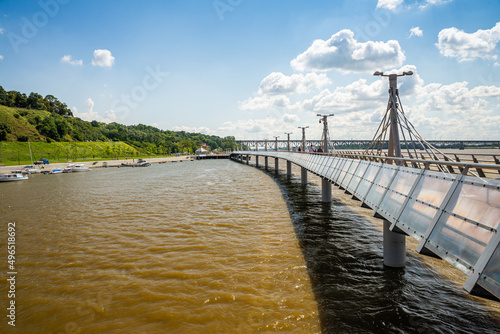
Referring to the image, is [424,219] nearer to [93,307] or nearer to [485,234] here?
[485,234]

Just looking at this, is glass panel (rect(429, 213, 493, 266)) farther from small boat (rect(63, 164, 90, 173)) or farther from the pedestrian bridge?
small boat (rect(63, 164, 90, 173))

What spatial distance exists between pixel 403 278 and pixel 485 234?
6389 millimetres

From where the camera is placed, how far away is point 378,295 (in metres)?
8.55

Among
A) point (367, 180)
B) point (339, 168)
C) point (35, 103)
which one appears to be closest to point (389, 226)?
point (367, 180)

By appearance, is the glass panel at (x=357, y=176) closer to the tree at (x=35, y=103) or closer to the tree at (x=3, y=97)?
the tree at (x=35, y=103)

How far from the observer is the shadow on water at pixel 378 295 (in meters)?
7.18

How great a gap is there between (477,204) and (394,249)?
645 cm

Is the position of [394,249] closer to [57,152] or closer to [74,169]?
[74,169]

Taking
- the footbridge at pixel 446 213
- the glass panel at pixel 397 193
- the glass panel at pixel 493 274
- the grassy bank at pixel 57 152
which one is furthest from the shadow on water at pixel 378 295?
the grassy bank at pixel 57 152

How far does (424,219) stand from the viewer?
5965 millimetres

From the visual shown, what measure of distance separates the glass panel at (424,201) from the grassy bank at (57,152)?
110807 mm

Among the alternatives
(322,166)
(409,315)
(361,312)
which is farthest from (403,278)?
(322,166)

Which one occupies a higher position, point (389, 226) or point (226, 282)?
point (389, 226)

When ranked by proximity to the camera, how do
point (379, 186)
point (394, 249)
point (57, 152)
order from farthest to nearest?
point (57, 152) → point (394, 249) → point (379, 186)
